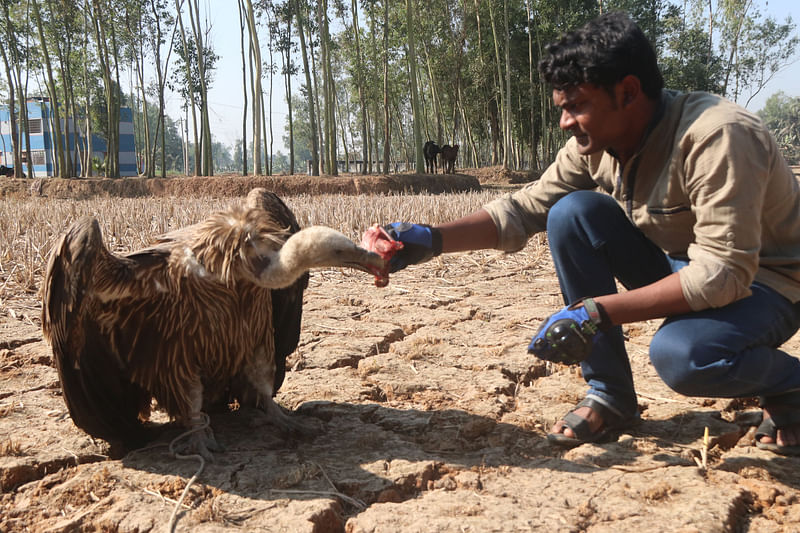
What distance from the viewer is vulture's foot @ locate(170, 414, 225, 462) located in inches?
98.7

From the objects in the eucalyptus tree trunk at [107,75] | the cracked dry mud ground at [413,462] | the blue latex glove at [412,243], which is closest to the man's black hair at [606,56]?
the blue latex glove at [412,243]

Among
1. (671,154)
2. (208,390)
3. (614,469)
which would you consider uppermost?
(671,154)

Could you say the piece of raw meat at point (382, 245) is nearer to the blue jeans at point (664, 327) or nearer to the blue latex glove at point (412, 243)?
the blue latex glove at point (412, 243)

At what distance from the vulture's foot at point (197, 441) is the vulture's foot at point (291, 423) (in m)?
0.25

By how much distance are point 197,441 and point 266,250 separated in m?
0.82

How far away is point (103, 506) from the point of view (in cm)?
209

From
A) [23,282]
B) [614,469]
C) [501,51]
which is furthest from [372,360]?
[501,51]

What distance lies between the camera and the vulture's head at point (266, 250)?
2.30m

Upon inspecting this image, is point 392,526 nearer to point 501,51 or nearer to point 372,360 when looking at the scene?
point 372,360

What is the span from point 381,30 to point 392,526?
31214 mm

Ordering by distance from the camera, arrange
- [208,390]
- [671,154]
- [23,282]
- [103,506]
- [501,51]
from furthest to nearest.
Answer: [501,51] < [23,282] < [208,390] < [671,154] < [103,506]

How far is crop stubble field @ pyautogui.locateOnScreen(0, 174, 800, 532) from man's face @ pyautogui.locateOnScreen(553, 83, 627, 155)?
3.85 ft

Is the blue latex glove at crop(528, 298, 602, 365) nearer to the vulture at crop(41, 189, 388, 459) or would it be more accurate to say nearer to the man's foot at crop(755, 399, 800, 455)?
the vulture at crop(41, 189, 388, 459)

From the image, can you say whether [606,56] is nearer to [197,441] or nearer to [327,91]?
[197,441]
